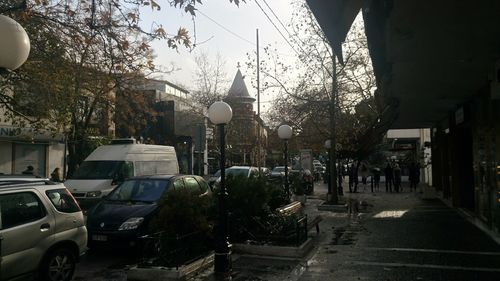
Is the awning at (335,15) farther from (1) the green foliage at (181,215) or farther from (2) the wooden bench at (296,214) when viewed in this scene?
(2) the wooden bench at (296,214)

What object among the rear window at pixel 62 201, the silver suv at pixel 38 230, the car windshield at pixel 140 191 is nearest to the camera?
the silver suv at pixel 38 230

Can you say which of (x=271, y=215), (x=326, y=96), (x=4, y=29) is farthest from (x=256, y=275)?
(x=326, y=96)

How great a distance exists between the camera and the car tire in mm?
6387

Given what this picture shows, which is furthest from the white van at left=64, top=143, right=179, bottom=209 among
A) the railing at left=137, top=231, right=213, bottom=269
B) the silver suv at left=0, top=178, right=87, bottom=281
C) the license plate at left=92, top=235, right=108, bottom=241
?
the railing at left=137, top=231, right=213, bottom=269

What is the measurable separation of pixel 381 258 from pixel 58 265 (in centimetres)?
557

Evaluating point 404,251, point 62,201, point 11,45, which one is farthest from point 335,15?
point 404,251

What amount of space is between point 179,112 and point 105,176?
22.7 meters

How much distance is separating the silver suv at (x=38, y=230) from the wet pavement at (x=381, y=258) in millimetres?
780

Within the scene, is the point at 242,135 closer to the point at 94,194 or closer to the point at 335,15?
the point at 94,194

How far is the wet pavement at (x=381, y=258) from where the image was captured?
722 cm

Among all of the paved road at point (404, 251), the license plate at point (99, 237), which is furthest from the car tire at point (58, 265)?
the paved road at point (404, 251)

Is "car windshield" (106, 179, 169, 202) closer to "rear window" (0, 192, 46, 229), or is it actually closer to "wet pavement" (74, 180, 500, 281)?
"wet pavement" (74, 180, 500, 281)

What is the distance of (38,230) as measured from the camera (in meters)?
6.36

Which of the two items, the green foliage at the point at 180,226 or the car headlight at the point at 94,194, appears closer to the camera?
the green foliage at the point at 180,226
